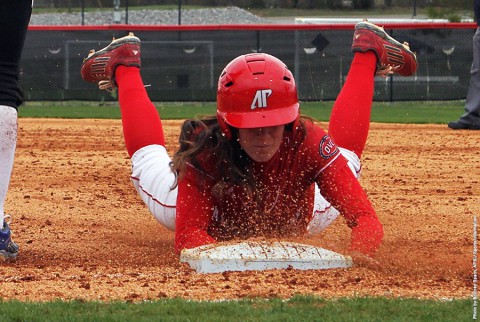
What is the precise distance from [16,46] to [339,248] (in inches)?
62.4

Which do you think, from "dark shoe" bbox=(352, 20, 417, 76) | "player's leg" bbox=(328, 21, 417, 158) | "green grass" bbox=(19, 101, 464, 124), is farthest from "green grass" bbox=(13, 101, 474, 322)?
"green grass" bbox=(19, 101, 464, 124)

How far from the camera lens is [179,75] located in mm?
14969

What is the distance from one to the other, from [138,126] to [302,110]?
27.6 ft

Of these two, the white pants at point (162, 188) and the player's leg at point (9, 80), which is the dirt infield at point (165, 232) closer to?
the white pants at point (162, 188)

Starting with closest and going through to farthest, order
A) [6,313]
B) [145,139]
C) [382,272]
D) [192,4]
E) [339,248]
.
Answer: [6,313]
[382,272]
[339,248]
[145,139]
[192,4]

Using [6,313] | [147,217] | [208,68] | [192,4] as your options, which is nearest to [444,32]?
[208,68]

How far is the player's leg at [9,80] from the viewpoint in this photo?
427 cm

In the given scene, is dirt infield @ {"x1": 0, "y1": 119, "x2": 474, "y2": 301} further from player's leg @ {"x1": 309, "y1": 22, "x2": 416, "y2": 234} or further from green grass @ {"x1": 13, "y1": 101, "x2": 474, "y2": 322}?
player's leg @ {"x1": 309, "y1": 22, "x2": 416, "y2": 234}

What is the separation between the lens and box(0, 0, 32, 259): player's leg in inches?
168

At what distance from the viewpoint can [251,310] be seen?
11.0ft

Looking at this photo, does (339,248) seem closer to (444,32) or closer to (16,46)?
(16,46)

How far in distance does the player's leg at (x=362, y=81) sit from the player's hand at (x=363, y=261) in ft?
3.87

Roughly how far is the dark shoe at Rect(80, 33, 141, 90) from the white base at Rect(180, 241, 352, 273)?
1.72 meters

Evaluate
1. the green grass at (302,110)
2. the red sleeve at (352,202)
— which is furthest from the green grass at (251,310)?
the green grass at (302,110)
